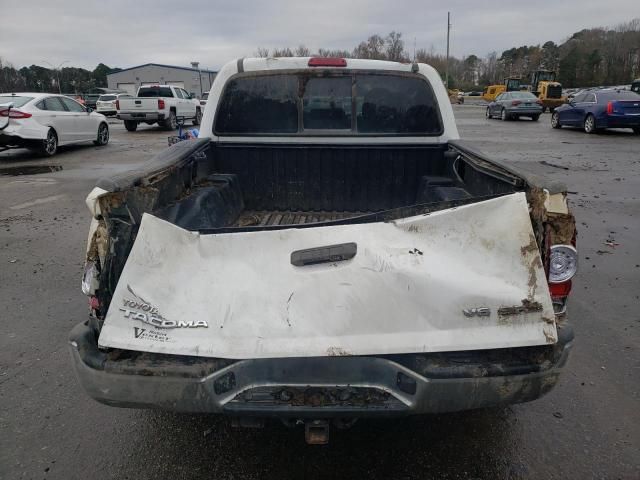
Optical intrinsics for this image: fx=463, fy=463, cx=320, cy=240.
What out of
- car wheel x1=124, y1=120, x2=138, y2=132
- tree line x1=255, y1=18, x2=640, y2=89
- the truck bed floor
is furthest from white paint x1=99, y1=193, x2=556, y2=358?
tree line x1=255, y1=18, x2=640, y2=89

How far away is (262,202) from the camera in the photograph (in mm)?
4312

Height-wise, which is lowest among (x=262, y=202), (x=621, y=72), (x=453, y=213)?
(x=262, y=202)

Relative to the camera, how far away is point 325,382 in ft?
6.18

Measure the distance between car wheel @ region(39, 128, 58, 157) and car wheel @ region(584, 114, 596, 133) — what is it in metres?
20.0

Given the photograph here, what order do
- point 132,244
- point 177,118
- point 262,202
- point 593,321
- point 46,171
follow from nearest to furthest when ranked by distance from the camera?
point 132,244
point 593,321
point 262,202
point 46,171
point 177,118

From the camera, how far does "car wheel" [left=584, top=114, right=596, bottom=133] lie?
19.2 metres

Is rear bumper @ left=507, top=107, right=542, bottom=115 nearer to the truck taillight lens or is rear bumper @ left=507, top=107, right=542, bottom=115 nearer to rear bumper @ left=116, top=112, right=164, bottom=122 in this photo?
rear bumper @ left=116, top=112, right=164, bottom=122

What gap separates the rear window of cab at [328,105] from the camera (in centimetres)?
387

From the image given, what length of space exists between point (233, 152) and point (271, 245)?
7.52 ft

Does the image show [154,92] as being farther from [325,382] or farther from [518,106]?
[325,382]

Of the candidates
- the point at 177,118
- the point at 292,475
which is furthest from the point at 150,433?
the point at 177,118

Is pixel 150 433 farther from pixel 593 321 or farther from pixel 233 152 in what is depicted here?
pixel 593 321

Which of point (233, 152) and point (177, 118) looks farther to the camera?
point (177, 118)

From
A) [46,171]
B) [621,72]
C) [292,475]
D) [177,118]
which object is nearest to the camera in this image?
[292,475]
